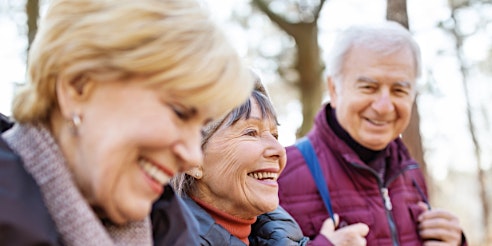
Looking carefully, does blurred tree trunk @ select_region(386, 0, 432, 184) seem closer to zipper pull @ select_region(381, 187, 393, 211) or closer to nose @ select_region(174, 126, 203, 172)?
zipper pull @ select_region(381, 187, 393, 211)

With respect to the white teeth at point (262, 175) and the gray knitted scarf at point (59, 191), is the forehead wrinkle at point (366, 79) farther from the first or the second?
the gray knitted scarf at point (59, 191)

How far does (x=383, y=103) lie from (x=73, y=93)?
7.15ft

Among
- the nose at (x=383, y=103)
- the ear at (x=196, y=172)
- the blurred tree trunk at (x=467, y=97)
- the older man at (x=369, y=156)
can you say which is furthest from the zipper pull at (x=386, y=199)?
the blurred tree trunk at (x=467, y=97)

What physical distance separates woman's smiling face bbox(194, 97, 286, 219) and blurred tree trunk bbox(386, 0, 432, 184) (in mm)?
2749

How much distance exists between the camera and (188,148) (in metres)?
1.44

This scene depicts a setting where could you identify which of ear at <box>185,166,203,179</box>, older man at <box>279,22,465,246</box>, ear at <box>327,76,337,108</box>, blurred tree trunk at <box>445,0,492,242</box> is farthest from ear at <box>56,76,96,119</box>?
blurred tree trunk at <box>445,0,492,242</box>

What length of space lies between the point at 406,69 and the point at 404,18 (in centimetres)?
194

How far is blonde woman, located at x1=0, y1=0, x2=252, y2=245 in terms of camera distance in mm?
1337

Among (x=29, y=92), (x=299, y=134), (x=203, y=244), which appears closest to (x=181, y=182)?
(x=203, y=244)

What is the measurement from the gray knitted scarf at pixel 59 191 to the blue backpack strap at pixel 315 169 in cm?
174

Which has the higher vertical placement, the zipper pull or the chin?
the chin

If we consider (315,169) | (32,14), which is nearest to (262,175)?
(315,169)

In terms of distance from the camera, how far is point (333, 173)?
10.2ft

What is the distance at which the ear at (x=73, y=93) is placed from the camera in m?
1.36
